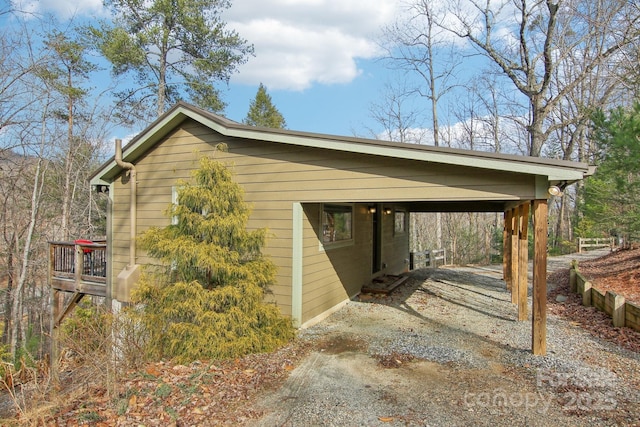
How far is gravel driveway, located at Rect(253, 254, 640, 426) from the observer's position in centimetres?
329

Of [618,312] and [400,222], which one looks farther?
[400,222]

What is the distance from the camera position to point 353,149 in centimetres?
520

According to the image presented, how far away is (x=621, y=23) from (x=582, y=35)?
3.32 metres

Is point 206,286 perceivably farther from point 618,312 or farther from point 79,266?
point 618,312

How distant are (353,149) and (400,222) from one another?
26.7 feet

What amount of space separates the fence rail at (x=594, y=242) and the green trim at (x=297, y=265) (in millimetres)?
19998

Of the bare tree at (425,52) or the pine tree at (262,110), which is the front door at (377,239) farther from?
the pine tree at (262,110)

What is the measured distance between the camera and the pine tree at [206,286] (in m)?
4.63

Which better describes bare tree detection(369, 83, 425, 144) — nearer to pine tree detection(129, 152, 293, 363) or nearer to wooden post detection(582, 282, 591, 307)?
wooden post detection(582, 282, 591, 307)

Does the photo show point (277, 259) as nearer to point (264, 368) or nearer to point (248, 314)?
point (248, 314)

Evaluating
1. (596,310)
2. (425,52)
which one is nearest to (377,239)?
(596,310)

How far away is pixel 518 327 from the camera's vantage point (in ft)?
19.6

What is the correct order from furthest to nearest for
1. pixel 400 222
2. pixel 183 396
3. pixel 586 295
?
pixel 400 222 < pixel 586 295 < pixel 183 396

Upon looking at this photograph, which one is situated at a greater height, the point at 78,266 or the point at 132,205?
the point at 132,205
